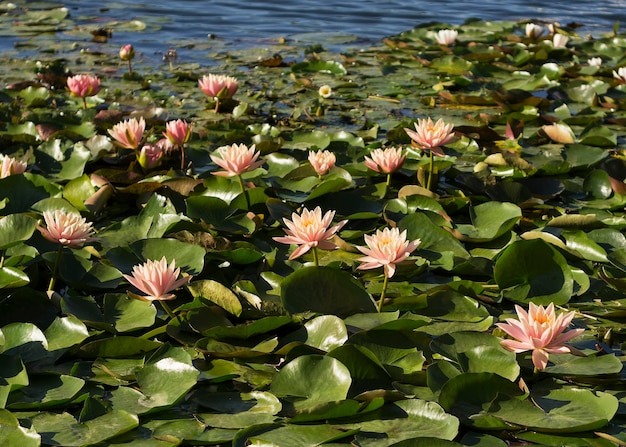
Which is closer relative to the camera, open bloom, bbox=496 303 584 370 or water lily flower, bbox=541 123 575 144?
open bloom, bbox=496 303 584 370

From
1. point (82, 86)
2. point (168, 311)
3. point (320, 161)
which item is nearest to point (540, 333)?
point (168, 311)

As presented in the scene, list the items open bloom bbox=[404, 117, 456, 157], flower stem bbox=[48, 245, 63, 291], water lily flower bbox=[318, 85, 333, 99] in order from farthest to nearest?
water lily flower bbox=[318, 85, 333, 99], open bloom bbox=[404, 117, 456, 157], flower stem bbox=[48, 245, 63, 291]

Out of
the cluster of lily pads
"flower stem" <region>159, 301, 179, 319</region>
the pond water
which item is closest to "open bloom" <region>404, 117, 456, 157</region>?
the cluster of lily pads

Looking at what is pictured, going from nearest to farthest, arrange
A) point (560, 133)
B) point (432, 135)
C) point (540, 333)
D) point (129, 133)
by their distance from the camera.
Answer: point (540, 333) < point (432, 135) < point (129, 133) < point (560, 133)

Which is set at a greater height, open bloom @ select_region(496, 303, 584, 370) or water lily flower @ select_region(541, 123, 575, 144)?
open bloom @ select_region(496, 303, 584, 370)

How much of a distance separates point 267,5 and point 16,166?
6685mm

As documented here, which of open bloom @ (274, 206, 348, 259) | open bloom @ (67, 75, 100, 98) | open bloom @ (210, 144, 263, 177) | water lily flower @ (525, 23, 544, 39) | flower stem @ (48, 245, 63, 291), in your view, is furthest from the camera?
water lily flower @ (525, 23, 544, 39)

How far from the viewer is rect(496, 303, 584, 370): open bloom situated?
2059 millimetres

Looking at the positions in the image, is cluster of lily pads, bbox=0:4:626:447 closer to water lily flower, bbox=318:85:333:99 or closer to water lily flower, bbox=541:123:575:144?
water lily flower, bbox=541:123:575:144

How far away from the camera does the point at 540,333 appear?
2.07 m

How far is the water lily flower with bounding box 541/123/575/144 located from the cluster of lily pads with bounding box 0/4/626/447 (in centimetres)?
2

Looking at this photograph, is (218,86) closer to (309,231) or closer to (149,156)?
(149,156)

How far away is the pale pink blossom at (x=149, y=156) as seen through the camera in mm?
3639

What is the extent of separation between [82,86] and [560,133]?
2.57m
